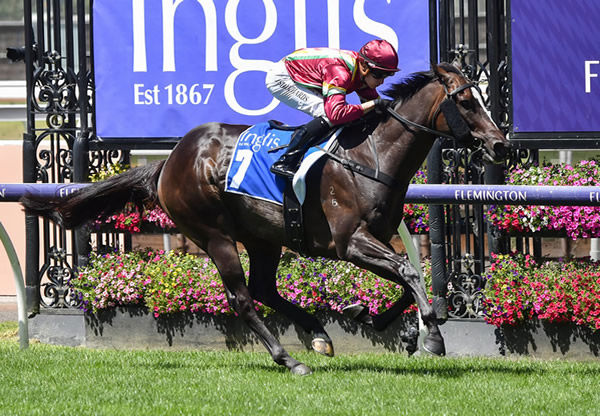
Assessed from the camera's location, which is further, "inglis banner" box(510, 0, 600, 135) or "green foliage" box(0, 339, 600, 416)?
"inglis banner" box(510, 0, 600, 135)

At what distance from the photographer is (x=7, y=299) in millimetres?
11828

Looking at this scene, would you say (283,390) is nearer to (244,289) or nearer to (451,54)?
(244,289)

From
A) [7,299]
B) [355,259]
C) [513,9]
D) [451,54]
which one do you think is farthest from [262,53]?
[7,299]

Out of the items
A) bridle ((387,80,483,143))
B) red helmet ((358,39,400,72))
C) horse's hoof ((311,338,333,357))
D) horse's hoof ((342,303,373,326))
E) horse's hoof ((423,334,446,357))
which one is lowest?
horse's hoof ((311,338,333,357))

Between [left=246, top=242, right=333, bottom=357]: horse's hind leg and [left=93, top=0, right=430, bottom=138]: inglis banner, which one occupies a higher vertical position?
[left=93, top=0, right=430, bottom=138]: inglis banner

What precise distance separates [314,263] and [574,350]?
2077mm

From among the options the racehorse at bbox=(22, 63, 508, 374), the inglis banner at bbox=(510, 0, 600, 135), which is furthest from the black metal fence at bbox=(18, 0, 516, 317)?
the racehorse at bbox=(22, 63, 508, 374)

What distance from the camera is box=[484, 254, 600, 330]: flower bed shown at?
7219 millimetres

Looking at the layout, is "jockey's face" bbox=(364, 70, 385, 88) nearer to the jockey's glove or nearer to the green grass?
the jockey's glove

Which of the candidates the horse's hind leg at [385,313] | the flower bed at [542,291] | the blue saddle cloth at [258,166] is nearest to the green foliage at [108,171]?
the blue saddle cloth at [258,166]

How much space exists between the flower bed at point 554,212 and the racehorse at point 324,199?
5.48 feet

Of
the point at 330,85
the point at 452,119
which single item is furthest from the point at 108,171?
the point at 452,119

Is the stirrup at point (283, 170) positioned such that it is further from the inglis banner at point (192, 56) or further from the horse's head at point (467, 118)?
the inglis banner at point (192, 56)

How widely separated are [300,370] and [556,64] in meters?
3.31
